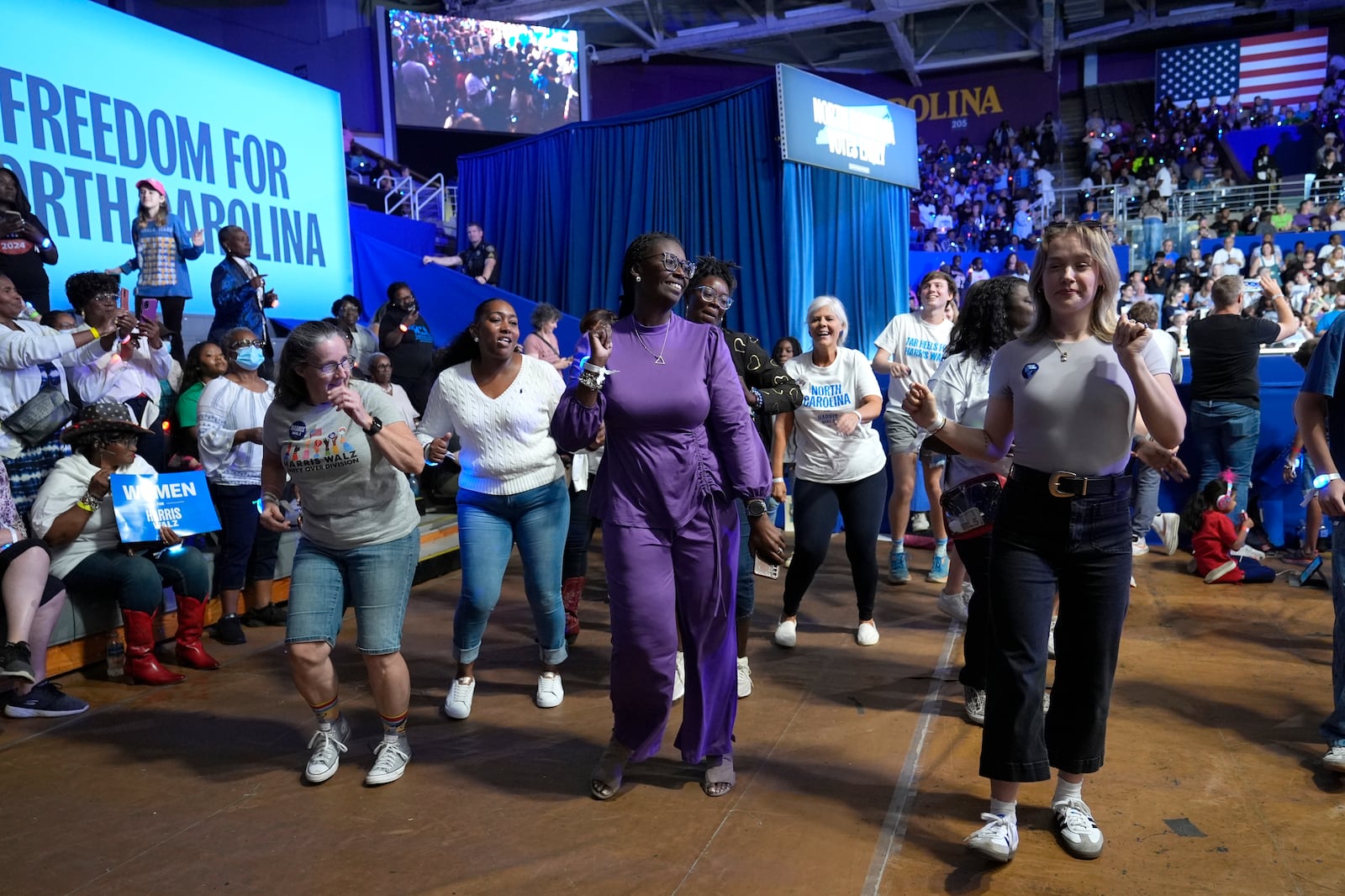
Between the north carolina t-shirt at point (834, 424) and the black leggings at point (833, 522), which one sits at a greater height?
the north carolina t-shirt at point (834, 424)

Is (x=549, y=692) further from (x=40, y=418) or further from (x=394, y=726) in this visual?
(x=40, y=418)

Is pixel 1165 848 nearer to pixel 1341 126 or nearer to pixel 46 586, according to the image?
pixel 46 586

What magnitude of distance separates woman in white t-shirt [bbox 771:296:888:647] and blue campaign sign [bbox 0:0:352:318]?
Answer: 591 cm

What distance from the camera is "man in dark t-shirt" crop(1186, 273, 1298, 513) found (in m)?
6.34

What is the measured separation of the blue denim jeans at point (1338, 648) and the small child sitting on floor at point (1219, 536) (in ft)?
9.67

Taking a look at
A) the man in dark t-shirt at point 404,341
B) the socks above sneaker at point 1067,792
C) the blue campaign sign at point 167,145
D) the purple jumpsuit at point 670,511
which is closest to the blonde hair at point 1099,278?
the purple jumpsuit at point 670,511

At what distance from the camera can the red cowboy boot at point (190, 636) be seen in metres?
4.71

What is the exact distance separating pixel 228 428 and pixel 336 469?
2309 millimetres

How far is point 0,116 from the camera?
6.87 m

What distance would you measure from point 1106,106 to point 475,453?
2492cm

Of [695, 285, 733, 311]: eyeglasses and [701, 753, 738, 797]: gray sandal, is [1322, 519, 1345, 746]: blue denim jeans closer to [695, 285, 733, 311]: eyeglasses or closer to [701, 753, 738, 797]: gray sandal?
[701, 753, 738, 797]: gray sandal

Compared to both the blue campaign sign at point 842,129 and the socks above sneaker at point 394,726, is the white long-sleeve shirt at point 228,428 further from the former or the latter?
the blue campaign sign at point 842,129

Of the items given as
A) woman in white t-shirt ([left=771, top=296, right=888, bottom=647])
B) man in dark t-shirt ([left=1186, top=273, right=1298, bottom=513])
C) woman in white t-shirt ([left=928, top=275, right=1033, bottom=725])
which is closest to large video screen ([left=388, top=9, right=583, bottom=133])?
man in dark t-shirt ([left=1186, top=273, right=1298, bottom=513])

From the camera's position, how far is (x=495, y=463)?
373 centimetres
